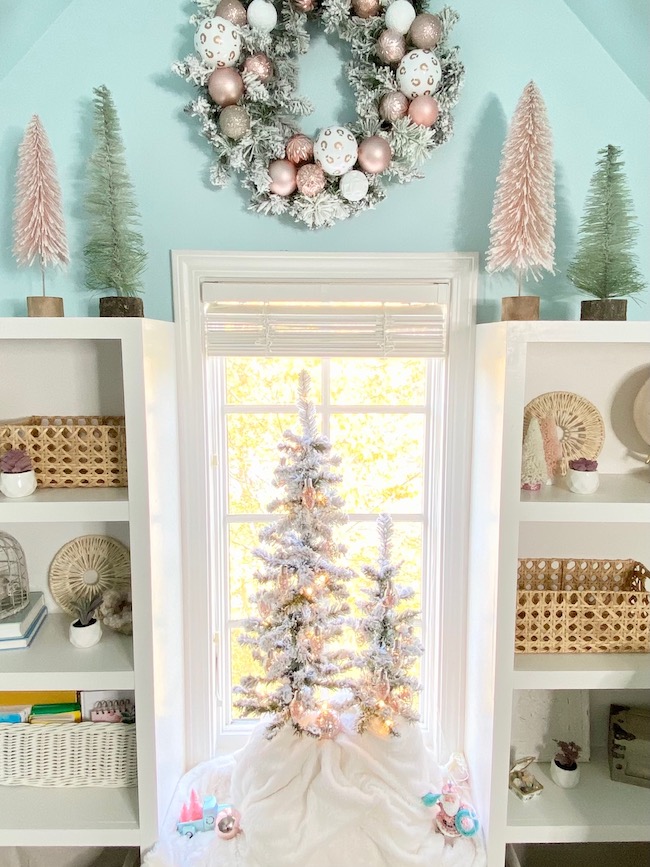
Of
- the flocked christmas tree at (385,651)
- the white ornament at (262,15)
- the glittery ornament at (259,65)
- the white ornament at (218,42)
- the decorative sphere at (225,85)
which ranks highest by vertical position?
the white ornament at (262,15)

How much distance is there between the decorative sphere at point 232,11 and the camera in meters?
1.51

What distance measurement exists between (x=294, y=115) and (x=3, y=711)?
68.7 inches

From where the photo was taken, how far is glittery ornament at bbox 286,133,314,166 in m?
1.57

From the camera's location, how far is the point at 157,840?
1.55 m

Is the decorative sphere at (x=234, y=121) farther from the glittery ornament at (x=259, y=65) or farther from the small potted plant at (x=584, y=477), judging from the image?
the small potted plant at (x=584, y=477)

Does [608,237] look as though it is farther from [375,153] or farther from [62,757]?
[62,757]

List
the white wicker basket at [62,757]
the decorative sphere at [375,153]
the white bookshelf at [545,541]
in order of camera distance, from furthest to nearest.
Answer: the white wicker basket at [62,757] < the decorative sphere at [375,153] < the white bookshelf at [545,541]

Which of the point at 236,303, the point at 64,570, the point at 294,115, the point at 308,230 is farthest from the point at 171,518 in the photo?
the point at 294,115

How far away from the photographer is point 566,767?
171 centimetres

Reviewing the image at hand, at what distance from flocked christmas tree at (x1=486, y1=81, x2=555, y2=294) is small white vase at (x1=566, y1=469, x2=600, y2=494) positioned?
507mm

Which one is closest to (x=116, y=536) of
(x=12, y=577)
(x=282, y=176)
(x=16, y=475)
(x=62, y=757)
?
(x=12, y=577)

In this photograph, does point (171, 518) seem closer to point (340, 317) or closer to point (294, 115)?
point (340, 317)

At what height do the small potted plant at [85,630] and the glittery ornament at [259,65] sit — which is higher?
the glittery ornament at [259,65]

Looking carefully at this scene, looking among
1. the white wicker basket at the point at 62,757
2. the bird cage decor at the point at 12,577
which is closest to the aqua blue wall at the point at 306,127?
the bird cage decor at the point at 12,577
